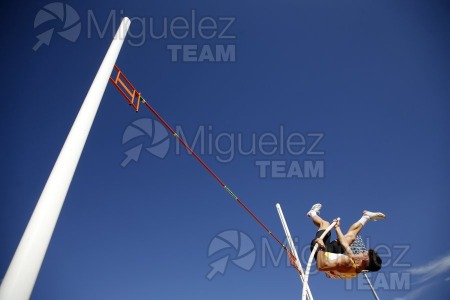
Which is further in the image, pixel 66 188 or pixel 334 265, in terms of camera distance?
pixel 334 265

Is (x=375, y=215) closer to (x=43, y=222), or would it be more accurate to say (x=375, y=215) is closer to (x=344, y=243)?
(x=344, y=243)

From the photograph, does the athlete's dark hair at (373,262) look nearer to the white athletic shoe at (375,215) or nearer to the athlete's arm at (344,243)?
the athlete's arm at (344,243)

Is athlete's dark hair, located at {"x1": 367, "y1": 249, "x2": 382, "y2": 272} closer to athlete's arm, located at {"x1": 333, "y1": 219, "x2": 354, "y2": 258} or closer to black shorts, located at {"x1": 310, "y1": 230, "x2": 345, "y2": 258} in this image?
athlete's arm, located at {"x1": 333, "y1": 219, "x2": 354, "y2": 258}

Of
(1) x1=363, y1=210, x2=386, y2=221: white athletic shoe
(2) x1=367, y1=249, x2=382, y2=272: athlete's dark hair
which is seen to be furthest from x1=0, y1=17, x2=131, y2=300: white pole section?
(1) x1=363, y1=210, x2=386, y2=221: white athletic shoe

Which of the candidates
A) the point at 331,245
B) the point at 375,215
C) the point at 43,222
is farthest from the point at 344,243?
the point at 43,222

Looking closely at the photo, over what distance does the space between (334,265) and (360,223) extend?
1.10m

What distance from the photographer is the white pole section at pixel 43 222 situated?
1878mm

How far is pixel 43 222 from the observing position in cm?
204

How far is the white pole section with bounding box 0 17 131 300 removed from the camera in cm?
188

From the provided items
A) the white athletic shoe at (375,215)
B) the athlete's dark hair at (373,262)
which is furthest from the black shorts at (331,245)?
the white athletic shoe at (375,215)

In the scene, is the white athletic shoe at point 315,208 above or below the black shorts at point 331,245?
above

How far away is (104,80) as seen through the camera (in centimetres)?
302

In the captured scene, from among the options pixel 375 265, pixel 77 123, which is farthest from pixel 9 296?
pixel 375 265

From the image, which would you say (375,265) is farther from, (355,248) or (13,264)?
(13,264)
